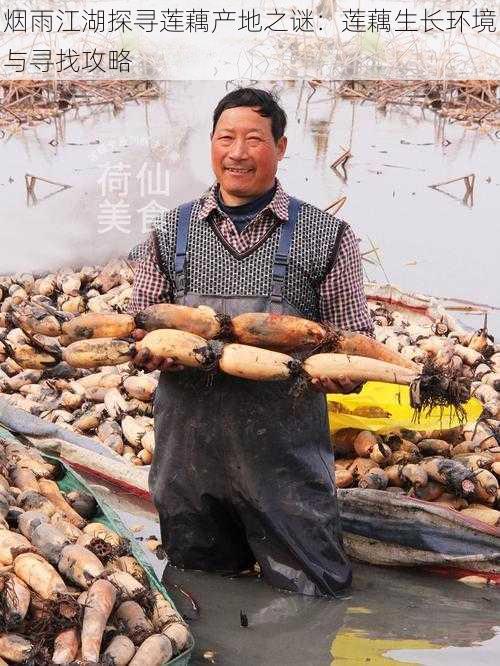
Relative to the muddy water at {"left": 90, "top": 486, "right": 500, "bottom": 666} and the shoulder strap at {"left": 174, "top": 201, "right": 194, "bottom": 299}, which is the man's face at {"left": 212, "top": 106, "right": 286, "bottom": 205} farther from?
the muddy water at {"left": 90, "top": 486, "right": 500, "bottom": 666}

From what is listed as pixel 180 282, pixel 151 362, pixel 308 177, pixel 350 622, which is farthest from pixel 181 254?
pixel 308 177

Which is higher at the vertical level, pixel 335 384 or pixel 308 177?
pixel 308 177

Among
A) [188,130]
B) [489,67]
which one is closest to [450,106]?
[489,67]

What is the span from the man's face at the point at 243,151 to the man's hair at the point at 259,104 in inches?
0.7

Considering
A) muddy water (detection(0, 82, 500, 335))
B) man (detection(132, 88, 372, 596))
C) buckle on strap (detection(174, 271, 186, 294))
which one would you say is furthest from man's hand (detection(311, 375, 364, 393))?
muddy water (detection(0, 82, 500, 335))

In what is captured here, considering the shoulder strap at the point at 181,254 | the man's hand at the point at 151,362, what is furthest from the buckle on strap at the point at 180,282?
the man's hand at the point at 151,362

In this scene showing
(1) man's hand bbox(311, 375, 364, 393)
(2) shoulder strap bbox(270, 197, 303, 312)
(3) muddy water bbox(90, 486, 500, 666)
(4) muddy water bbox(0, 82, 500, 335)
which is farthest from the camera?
(4) muddy water bbox(0, 82, 500, 335)

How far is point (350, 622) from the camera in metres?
3.86

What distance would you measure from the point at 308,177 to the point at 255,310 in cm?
348

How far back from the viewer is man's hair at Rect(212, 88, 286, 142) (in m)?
3.74

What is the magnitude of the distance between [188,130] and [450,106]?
1619mm

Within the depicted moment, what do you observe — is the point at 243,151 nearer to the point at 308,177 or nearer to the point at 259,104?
the point at 259,104

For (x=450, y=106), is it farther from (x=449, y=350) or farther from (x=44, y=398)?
(x=44, y=398)

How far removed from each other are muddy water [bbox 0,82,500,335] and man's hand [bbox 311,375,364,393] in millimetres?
3521
